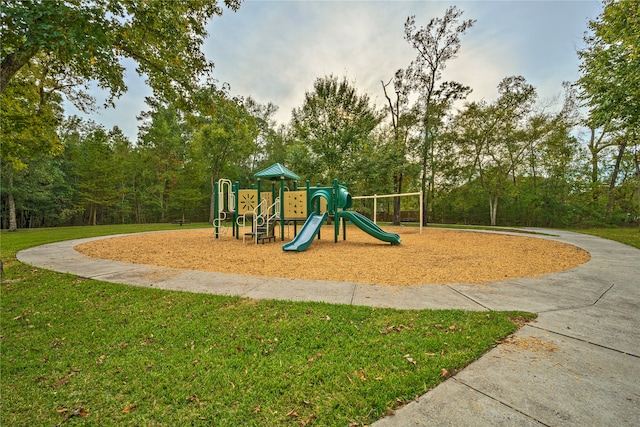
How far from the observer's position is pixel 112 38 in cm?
518

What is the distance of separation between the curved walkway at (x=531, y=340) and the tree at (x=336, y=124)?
13385 mm

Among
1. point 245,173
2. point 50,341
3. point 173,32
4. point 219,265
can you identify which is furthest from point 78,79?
point 245,173

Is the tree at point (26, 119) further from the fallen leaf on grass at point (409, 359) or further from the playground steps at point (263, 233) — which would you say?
the fallen leaf on grass at point (409, 359)

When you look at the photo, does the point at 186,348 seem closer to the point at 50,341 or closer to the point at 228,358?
the point at 228,358

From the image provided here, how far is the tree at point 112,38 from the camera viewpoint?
367 cm

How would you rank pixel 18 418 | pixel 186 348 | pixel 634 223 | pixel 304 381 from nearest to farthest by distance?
pixel 18 418 < pixel 304 381 < pixel 186 348 < pixel 634 223

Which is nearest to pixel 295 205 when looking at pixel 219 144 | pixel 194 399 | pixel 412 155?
pixel 194 399

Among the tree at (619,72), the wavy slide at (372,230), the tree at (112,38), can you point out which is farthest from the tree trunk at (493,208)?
the tree at (112,38)

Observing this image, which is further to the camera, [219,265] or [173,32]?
[173,32]

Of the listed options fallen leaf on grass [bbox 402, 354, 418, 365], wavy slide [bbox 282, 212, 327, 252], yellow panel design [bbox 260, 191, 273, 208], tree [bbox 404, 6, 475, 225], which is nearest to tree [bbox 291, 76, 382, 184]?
tree [bbox 404, 6, 475, 225]

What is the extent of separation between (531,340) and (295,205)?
781 cm

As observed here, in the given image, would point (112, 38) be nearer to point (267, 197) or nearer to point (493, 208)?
point (267, 197)

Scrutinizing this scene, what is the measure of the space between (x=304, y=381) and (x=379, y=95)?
2033cm

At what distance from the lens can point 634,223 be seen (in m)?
18.4
